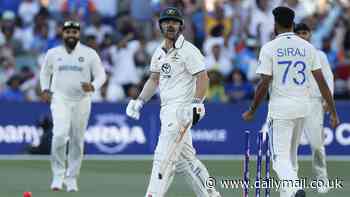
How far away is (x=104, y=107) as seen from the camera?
22531 millimetres

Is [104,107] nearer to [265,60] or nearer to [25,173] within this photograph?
[25,173]

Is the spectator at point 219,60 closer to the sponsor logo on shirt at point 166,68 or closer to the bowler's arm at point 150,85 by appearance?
the bowler's arm at point 150,85

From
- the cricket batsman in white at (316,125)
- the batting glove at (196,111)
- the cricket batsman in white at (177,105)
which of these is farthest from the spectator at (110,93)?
the batting glove at (196,111)

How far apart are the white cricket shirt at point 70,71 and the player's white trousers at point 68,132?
0.13 metres

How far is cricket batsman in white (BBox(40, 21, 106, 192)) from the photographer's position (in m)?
16.3

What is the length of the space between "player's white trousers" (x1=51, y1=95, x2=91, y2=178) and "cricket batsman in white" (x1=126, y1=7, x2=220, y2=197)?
358 centimetres

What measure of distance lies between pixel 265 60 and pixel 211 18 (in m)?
13.3

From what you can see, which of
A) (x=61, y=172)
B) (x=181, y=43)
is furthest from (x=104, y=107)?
(x=181, y=43)

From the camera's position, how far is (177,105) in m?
12.6

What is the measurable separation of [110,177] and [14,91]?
19.4ft

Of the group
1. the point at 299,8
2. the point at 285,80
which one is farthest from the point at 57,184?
the point at 299,8

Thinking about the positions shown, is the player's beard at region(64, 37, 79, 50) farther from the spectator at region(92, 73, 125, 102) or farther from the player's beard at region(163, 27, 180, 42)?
the spectator at region(92, 73, 125, 102)

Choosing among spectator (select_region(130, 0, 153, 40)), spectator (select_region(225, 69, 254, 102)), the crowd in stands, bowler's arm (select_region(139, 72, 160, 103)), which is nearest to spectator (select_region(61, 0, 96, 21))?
the crowd in stands

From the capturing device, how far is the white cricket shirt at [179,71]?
500 inches
